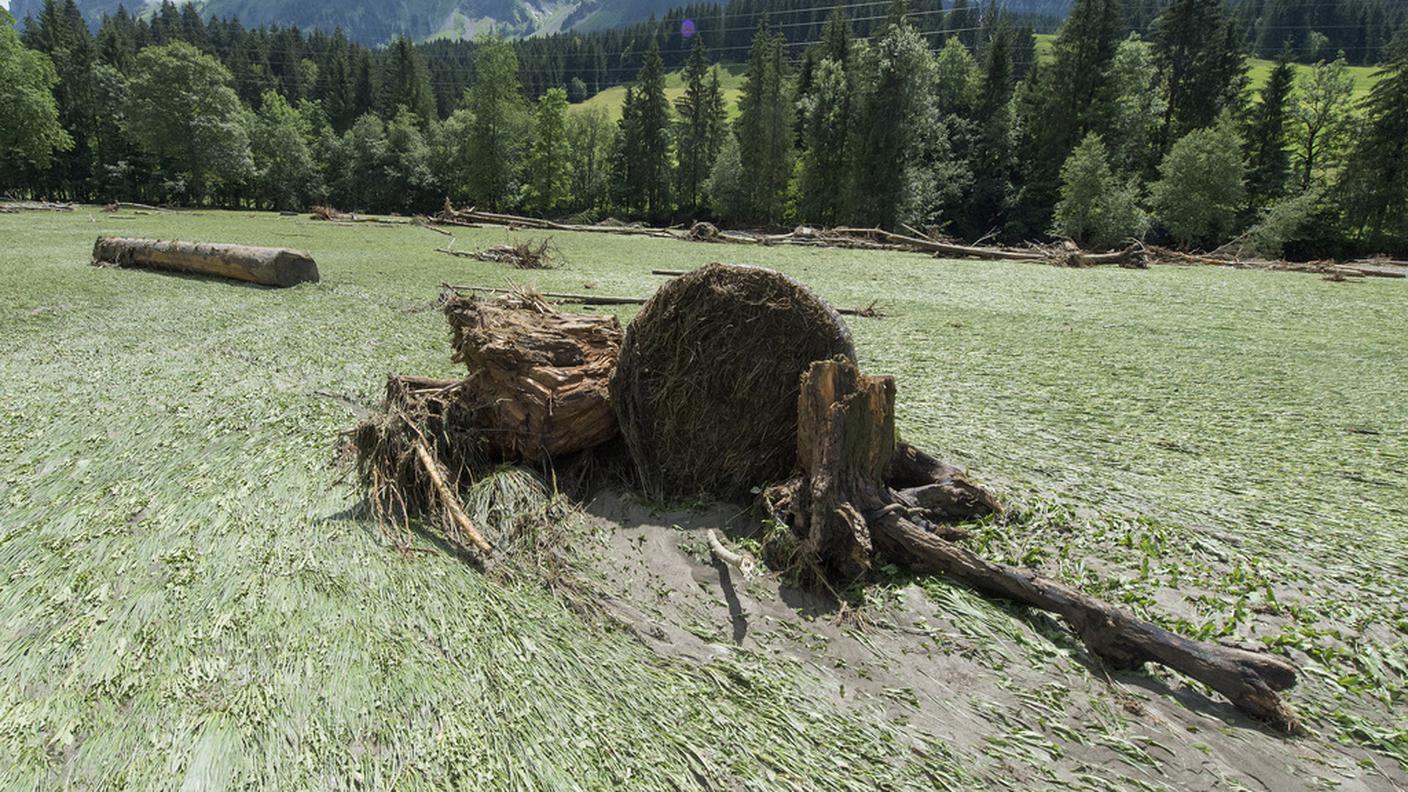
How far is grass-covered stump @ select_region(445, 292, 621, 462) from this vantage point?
4.34m

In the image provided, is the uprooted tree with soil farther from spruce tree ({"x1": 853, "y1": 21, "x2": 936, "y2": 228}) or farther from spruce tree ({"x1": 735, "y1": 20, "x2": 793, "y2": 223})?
spruce tree ({"x1": 735, "y1": 20, "x2": 793, "y2": 223})

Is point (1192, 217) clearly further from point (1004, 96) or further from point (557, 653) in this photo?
point (557, 653)

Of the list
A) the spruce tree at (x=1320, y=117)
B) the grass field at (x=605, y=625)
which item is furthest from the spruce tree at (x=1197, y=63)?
the grass field at (x=605, y=625)

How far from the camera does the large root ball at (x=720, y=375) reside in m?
4.23

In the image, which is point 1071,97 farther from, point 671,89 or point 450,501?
point 671,89

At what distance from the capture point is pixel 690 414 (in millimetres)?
4359

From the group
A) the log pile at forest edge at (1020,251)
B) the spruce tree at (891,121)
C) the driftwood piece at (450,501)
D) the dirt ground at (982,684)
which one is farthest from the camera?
the spruce tree at (891,121)

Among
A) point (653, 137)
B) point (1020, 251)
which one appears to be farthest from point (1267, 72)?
point (1020, 251)

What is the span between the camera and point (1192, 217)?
102 ft

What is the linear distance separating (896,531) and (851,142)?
41.8m

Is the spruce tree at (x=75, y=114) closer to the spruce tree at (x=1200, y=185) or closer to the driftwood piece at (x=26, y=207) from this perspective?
the driftwood piece at (x=26, y=207)

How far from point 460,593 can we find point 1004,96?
57043 mm

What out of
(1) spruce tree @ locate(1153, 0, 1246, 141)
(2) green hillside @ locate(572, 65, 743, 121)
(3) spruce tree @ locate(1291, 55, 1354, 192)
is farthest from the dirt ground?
(2) green hillside @ locate(572, 65, 743, 121)

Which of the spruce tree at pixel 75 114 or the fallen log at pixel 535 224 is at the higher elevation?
the spruce tree at pixel 75 114
